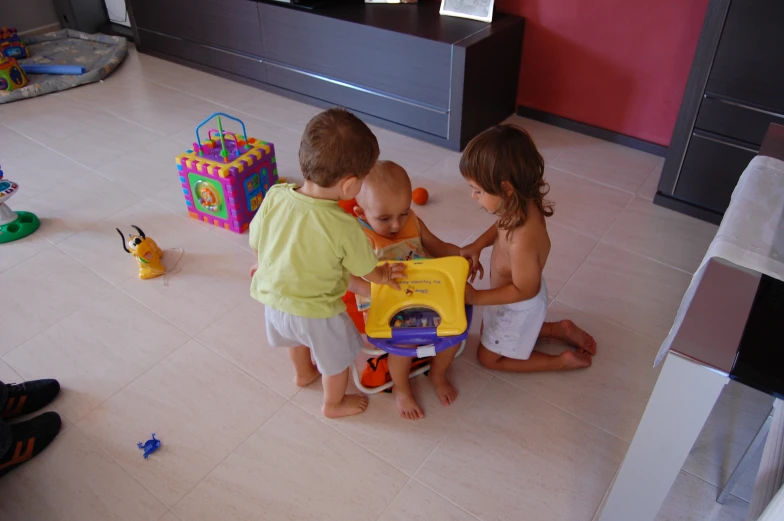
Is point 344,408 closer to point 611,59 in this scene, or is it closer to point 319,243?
point 319,243

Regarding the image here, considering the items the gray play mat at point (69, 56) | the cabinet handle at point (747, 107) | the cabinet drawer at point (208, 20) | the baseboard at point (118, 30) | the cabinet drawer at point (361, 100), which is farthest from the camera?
the baseboard at point (118, 30)

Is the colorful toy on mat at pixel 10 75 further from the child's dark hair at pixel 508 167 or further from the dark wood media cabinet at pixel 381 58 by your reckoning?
the child's dark hair at pixel 508 167

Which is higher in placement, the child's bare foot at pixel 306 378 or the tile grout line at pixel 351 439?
the child's bare foot at pixel 306 378

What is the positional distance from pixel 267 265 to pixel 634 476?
864 millimetres

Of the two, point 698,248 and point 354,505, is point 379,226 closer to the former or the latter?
point 354,505

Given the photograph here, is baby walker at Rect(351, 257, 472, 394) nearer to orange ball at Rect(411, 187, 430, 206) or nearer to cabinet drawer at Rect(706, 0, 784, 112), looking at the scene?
orange ball at Rect(411, 187, 430, 206)

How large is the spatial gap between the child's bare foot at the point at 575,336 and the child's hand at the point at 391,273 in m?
0.63

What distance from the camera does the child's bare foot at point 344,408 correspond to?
1.61 metres

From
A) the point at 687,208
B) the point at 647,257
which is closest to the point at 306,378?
the point at 647,257

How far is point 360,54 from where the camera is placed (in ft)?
9.59

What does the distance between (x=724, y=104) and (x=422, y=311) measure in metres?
1.46

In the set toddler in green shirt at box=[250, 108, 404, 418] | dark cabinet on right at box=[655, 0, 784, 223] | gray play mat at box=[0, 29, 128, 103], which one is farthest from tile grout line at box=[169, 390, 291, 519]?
gray play mat at box=[0, 29, 128, 103]

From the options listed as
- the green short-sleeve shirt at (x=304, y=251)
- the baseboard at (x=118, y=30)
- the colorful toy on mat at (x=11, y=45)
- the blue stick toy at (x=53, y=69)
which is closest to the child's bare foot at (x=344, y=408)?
the green short-sleeve shirt at (x=304, y=251)

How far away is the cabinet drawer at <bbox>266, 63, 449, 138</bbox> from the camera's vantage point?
9.36ft
